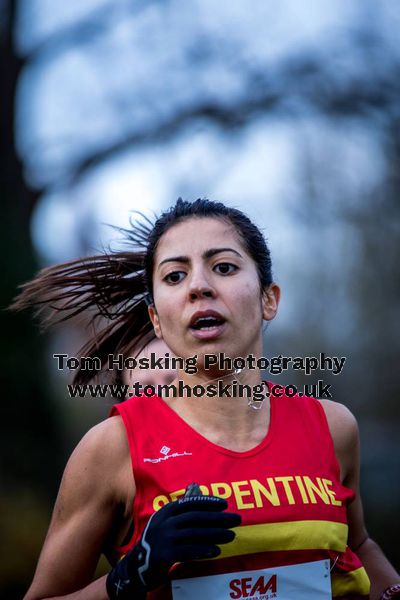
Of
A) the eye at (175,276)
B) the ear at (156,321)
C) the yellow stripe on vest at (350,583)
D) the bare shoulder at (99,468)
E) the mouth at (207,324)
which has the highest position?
the eye at (175,276)

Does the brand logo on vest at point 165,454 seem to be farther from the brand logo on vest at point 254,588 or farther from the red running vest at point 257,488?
the brand logo on vest at point 254,588

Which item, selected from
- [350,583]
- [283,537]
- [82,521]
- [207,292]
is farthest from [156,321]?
[350,583]

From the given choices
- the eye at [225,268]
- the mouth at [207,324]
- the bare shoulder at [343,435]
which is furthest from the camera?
the bare shoulder at [343,435]

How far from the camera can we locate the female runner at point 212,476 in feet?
7.59

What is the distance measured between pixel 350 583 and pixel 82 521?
96 centimetres

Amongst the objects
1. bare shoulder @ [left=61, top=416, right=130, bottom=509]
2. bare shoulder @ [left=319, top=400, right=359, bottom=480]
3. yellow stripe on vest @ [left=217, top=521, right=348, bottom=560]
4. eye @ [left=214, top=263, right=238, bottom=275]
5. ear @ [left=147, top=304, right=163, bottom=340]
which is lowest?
yellow stripe on vest @ [left=217, top=521, right=348, bottom=560]

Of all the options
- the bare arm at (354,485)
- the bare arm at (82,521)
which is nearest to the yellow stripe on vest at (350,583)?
the bare arm at (354,485)

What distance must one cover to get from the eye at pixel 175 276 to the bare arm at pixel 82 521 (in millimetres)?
629

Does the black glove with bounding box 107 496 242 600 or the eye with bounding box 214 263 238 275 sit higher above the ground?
the eye with bounding box 214 263 238 275

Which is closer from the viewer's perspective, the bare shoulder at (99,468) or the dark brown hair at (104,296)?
the bare shoulder at (99,468)

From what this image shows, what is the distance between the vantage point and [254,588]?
2.35 metres

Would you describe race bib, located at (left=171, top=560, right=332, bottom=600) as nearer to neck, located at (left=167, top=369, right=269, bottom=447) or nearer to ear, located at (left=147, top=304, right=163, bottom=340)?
neck, located at (left=167, top=369, right=269, bottom=447)

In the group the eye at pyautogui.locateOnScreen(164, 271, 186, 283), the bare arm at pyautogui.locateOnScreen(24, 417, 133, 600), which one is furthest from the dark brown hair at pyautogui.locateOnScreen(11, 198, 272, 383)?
the bare arm at pyautogui.locateOnScreen(24, 417, 133, 600)

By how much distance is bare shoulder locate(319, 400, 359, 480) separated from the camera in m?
2.82
